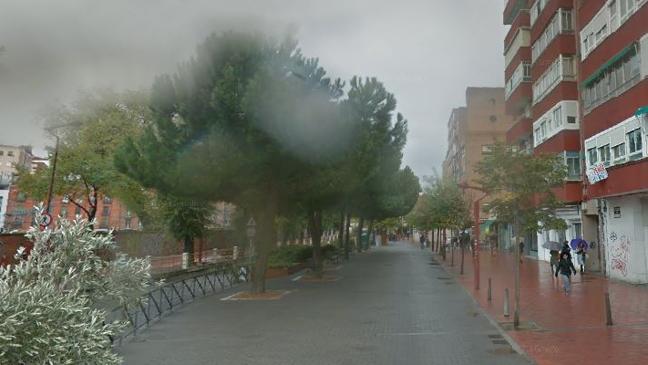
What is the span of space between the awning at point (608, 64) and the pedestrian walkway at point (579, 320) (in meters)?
8.18

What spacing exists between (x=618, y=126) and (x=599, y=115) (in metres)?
1.89

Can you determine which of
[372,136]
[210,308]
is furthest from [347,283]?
[210,308]

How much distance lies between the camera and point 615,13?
20.0 metres

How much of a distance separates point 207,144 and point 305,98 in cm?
332

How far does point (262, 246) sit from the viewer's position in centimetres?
1844

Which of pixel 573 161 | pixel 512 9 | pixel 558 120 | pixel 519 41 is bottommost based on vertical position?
pixel 573 161

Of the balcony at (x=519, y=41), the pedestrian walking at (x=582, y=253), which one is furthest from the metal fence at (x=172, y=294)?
the balcony at (x=519, y=41)

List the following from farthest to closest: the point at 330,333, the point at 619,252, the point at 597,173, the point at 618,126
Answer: the point at 597,173 < the point at 619,252 < the point at 618,126 < the point at 330,333

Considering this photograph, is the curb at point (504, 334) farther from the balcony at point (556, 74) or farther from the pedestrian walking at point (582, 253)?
the balcony at point (556, 74)

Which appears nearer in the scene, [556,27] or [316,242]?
[316,242]

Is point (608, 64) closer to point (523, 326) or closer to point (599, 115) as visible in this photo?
point (599, 115)

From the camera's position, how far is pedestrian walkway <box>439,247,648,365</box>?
8547 millimetres

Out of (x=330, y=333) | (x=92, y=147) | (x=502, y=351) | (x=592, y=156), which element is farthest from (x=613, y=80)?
(x=92, y=147)

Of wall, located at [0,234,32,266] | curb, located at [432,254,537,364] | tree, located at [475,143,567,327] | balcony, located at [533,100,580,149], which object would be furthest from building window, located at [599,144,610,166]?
wall, located at [0,234,32,266]
